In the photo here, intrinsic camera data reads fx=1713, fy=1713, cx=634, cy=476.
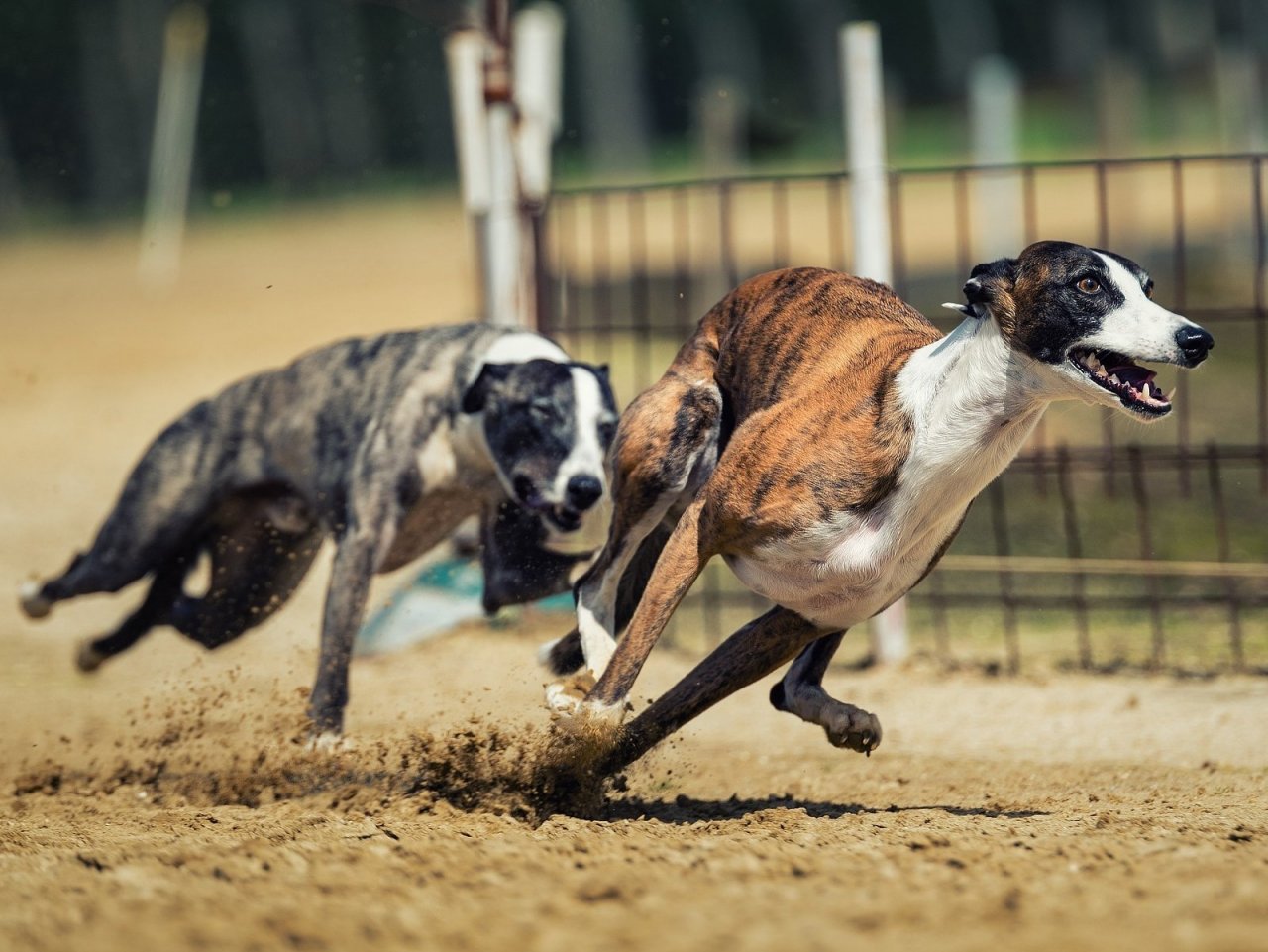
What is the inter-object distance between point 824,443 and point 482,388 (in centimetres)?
181

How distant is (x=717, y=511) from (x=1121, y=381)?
1.09 meters

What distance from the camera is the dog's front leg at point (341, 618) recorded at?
5664mm

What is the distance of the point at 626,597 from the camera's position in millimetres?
5094

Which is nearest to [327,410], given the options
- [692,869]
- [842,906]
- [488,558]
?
[488,558]

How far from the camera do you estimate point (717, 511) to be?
4398 mm

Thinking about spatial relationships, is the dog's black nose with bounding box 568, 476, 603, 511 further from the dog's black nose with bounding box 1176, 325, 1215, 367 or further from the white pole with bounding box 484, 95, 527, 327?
the dog's black nose with bounding box 1176, 325, 1215, 367

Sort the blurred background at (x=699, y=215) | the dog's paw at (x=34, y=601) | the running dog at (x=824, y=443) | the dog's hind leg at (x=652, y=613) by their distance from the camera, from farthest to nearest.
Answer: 1. the blurred background at (x=699, y=215)
2. the dog's paw at (x=34, y=601)
3. the dog's hind leg at (x=652, y=613)
4. the running dog at (x=824, y=443)

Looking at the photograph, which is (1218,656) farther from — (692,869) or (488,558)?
(692,869)

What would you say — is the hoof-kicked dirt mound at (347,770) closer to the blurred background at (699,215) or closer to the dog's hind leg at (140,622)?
the dog's hind leg at (140,622)

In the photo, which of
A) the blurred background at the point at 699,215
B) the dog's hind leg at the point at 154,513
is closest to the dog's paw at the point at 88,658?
the dog's hind leg at the point at 154,513

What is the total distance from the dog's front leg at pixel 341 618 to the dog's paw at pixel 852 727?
178 cm

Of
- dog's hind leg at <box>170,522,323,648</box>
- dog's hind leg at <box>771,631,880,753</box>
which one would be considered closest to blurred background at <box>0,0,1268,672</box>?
dog's hind leg at <box>170,522,323,648</box>

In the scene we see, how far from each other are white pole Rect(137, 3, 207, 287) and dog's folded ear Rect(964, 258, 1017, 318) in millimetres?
20562

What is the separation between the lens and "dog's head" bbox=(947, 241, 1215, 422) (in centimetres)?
376
